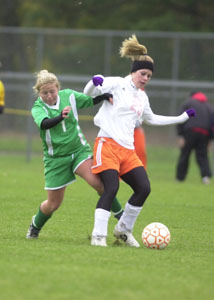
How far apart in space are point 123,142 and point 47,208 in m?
0.98

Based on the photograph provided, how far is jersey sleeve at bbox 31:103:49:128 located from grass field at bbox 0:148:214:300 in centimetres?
111

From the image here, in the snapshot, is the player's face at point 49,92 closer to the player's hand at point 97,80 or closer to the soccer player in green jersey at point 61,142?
the soccer player in green jersey at point 61,142

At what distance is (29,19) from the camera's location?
1123 inches

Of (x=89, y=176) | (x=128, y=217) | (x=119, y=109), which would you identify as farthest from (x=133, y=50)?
(x=128, y=217)

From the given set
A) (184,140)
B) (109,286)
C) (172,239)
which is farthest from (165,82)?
(109,286)

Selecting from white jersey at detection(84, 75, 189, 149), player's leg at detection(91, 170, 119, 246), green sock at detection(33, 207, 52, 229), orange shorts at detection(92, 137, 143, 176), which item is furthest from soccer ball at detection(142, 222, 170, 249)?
green sock at detection(33, 207, 52, 229)

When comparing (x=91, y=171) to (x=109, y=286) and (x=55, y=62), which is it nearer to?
(x=109, y=286)

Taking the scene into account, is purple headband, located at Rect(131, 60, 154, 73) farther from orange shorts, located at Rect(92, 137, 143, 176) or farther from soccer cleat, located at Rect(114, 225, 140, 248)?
soccer cleat, located at Rect(114, 225, 140, 248)

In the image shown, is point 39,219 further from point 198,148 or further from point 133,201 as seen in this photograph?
point 198,148

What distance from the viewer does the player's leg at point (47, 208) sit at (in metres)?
6.81

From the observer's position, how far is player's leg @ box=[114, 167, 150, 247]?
21.7ft

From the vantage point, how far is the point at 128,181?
672 centimetres

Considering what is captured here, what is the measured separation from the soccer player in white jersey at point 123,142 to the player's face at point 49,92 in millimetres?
325

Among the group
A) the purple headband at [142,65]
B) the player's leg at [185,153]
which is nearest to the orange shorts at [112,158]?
the purple headband at [142,65]
